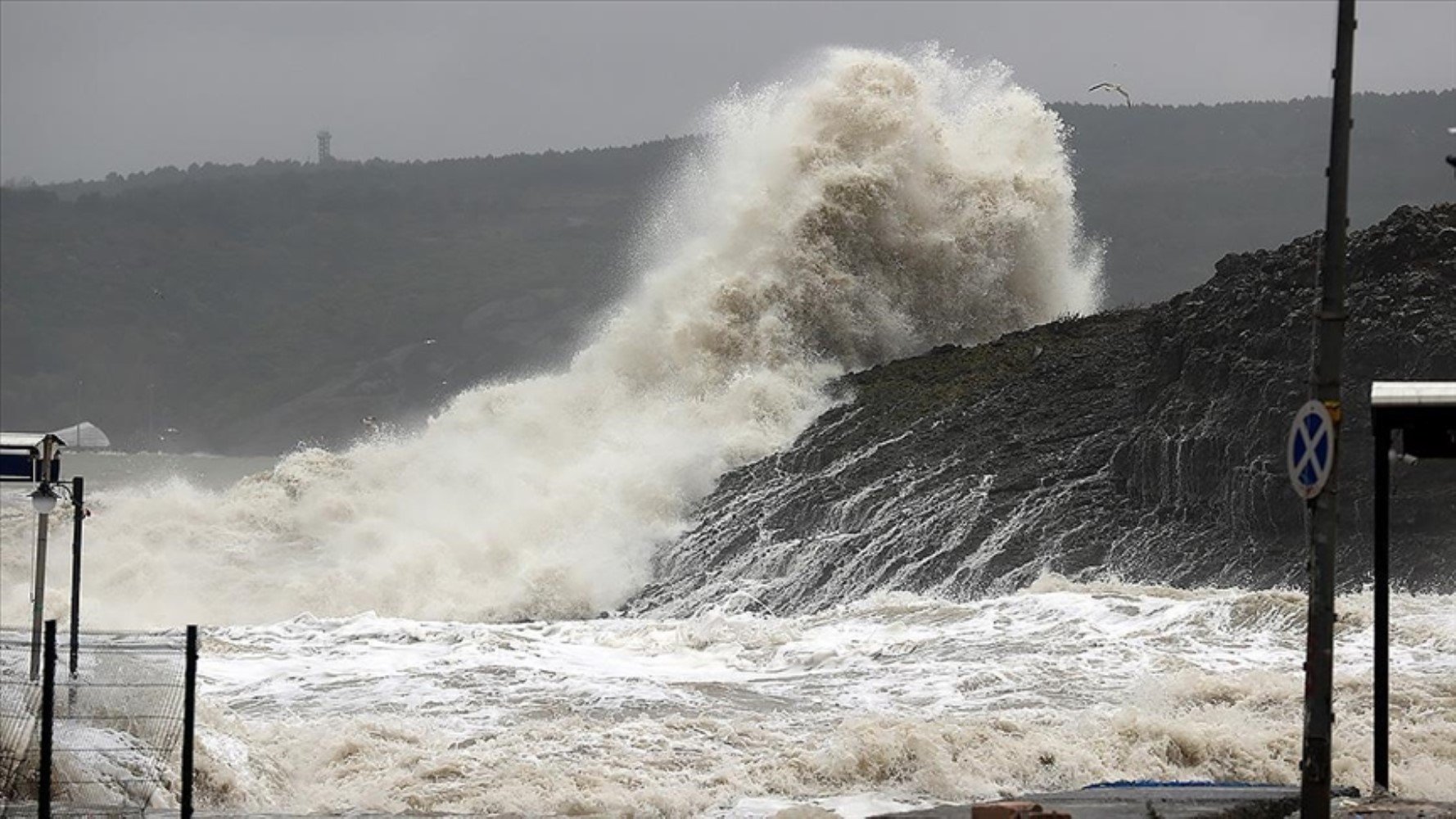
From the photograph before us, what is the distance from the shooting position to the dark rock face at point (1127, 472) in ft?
89.8

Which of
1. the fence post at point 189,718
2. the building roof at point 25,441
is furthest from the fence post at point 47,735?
the building roof at point 25,441

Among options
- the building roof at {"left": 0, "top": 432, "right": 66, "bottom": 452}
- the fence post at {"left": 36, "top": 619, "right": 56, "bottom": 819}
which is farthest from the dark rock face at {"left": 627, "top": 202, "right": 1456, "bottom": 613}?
the fence post at {"left": 36, "top": 619, "right": 56, "bottom": 819}

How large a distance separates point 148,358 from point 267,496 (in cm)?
10851

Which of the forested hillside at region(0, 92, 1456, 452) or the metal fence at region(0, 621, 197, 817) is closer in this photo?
the metal fence at region(0, 621, 197, 817)

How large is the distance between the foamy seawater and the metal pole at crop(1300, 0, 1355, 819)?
141 inches

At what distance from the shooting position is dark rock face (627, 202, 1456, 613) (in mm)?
27375

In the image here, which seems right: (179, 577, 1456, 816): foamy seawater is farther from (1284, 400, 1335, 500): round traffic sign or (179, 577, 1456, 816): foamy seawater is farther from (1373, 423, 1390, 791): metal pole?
(1284, 400, 1335, 500): round traffic sign

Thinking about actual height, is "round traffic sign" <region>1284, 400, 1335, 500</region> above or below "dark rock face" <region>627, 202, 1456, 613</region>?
below

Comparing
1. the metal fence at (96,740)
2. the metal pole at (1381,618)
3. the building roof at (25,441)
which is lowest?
the metal fence at (96,740)

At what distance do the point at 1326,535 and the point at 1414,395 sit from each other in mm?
2291

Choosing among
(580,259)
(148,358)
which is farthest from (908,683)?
(580,259)

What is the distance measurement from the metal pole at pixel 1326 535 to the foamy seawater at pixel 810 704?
11.7 ft

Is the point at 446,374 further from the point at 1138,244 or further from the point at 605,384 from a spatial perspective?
the point at 605,384

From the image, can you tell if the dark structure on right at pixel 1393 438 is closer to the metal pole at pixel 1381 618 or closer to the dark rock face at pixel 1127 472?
the metal pole at pixel 1381 618
